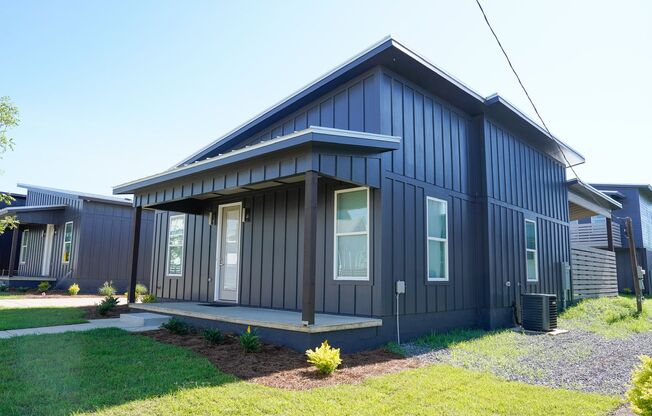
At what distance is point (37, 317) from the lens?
8.77 metres

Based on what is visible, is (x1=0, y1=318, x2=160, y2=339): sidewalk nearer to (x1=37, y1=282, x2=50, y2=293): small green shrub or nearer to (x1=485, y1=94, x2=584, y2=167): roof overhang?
(x1=485, y1=94, x2=584, y2=167): roof overhang

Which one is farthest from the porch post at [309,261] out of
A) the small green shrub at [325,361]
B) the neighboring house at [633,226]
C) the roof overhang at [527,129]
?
the neighboring house at [633,226]

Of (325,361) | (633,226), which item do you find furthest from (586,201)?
(325,361)

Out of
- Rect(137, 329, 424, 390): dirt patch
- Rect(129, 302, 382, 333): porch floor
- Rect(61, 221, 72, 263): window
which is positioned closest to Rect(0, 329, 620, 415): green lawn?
Rect(137, 329, 424, 390): dirt patch

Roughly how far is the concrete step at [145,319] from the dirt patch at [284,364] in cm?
121

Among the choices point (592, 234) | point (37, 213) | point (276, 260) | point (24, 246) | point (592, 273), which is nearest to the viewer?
point (276, 260)

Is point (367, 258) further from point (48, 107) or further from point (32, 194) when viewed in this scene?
point (32, 194)

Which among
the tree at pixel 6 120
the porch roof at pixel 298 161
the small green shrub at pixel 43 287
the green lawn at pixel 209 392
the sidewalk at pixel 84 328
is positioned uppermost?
the tree at pixel 6 120

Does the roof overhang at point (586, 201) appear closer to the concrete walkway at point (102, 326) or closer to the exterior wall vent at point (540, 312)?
the exterior wall vent at point (540, 312)

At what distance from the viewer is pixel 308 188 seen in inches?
240

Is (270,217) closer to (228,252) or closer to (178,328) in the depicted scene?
(228,252)

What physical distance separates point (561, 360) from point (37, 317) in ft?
30.3

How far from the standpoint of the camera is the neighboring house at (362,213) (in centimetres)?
668

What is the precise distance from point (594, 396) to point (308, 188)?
3.98 meters
